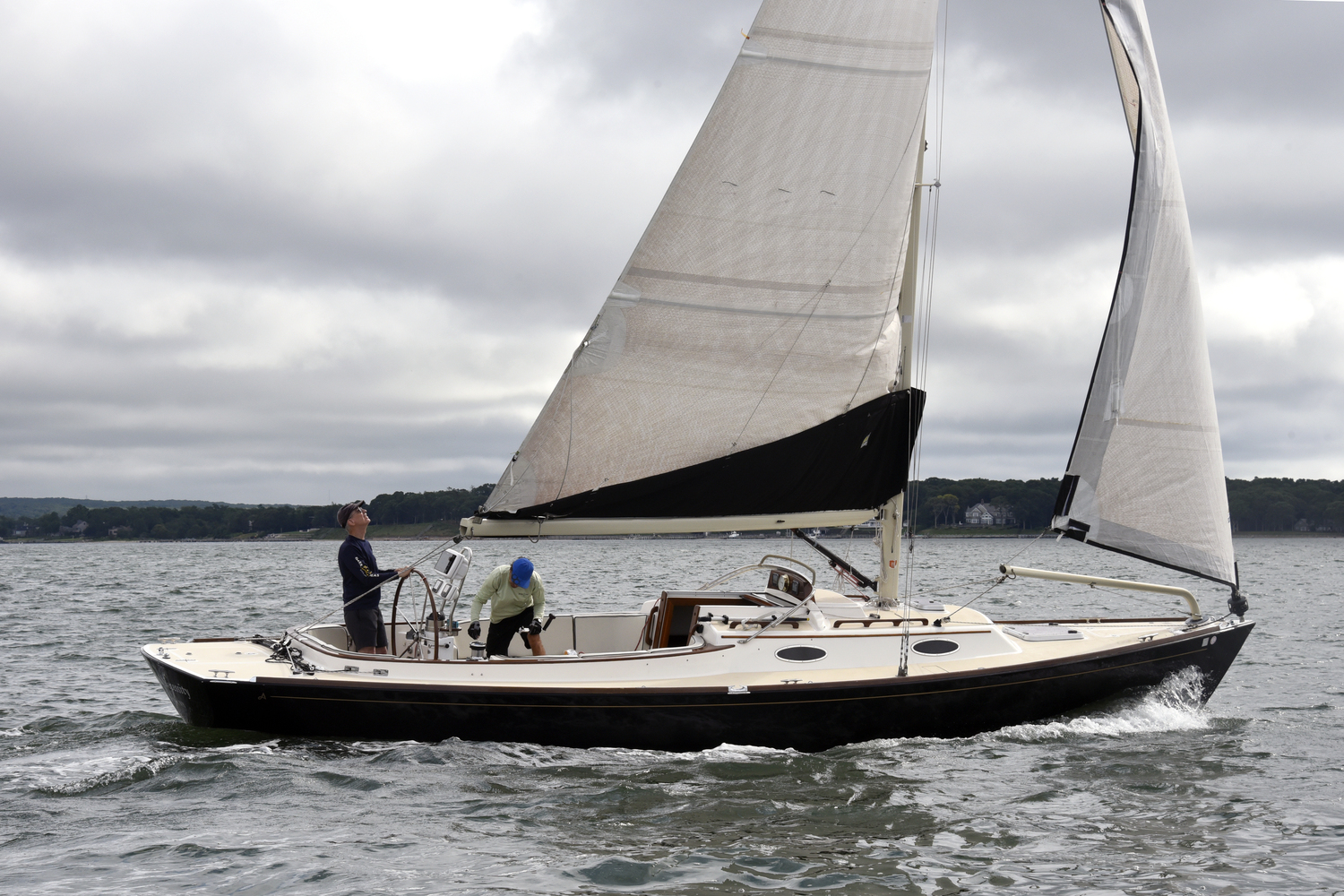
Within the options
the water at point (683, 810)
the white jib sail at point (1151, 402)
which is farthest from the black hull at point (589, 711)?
the white jib sail at point (1151, 402)

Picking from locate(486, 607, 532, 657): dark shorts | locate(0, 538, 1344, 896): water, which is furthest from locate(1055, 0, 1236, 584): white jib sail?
locate(486, 607, 532, 657): dark shorts

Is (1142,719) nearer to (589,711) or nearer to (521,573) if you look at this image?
(589,711)

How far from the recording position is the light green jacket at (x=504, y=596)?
1001cm

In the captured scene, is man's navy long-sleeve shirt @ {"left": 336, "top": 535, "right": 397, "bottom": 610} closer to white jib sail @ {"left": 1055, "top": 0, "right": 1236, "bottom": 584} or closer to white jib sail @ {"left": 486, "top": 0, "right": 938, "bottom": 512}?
white jib sail @ {"left": 486, "top": 0, "right": 938, "bottom": 512}

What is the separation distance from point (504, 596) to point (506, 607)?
0.12 m

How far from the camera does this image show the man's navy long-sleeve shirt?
9.98 metres

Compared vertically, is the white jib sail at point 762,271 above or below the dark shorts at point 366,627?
above

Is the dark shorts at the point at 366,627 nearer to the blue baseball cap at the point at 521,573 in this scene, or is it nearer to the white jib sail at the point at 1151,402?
the blue baseball cap at the point at 521,573

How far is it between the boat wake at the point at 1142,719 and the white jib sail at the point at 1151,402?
122cm

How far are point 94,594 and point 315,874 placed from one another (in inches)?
1270

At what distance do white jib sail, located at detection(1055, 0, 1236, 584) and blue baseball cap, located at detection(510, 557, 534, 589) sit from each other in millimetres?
5576

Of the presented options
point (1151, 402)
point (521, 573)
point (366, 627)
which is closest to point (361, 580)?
point (366, 627)

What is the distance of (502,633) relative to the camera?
10117 mm

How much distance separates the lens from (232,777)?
28.8 feet
